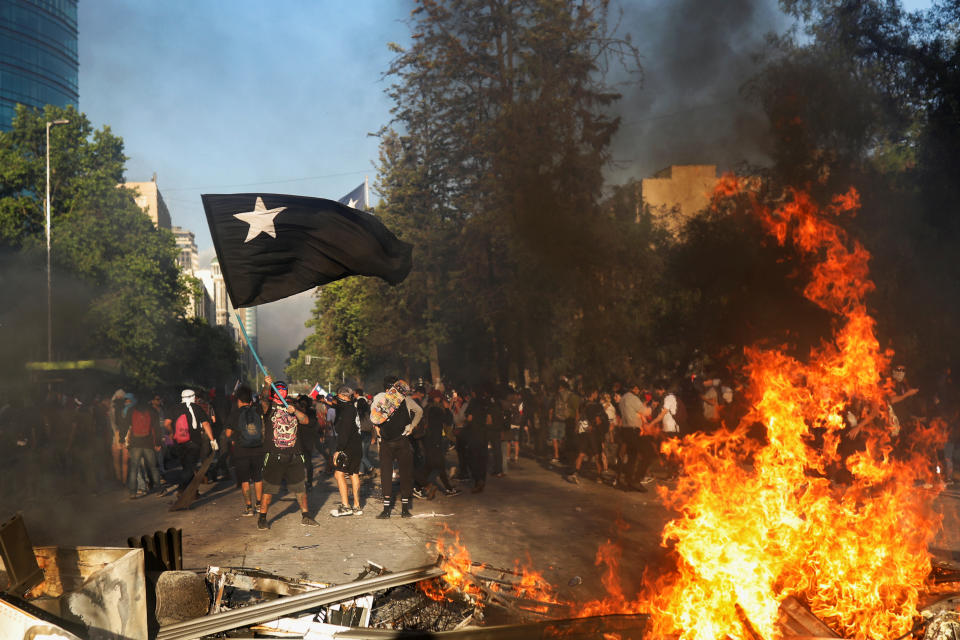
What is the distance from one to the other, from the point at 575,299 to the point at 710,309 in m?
3.46

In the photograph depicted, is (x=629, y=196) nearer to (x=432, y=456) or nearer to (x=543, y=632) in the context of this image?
(x=432, y=456)

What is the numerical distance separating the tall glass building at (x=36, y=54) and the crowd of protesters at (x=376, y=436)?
64.7 m

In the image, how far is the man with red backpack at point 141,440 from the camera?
542 inches

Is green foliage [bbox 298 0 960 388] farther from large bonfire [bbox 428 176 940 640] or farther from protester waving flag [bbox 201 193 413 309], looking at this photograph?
large bonfire [bbox 428 176 940 640]

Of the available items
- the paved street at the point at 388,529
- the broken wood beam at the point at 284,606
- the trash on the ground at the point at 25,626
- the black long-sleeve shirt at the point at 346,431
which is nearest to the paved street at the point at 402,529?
the paved street at the point at 388,529

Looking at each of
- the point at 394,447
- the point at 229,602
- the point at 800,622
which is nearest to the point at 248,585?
the point at 229,602

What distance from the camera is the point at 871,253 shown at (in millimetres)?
15883

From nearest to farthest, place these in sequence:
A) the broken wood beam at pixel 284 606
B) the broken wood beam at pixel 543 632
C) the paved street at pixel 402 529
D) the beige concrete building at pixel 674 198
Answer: the broken wood beam at pixel 543 632, the broken wood beam at pixel 284 606, the paved street at pixel 402 529, the beige concrete building at pixel 674 198

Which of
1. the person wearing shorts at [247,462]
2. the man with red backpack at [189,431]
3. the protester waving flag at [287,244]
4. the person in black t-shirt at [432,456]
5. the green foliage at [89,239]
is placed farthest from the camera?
the green foliage at [89,239]

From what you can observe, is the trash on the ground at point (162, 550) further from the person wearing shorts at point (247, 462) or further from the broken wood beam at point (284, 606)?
the person wearing shorts at point (247, 462)

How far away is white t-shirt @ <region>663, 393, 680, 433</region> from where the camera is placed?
1387 centimetres

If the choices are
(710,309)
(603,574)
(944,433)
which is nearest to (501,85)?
(710,309)

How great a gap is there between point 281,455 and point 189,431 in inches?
152

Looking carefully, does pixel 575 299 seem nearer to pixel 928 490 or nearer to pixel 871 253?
pixel 871 253
